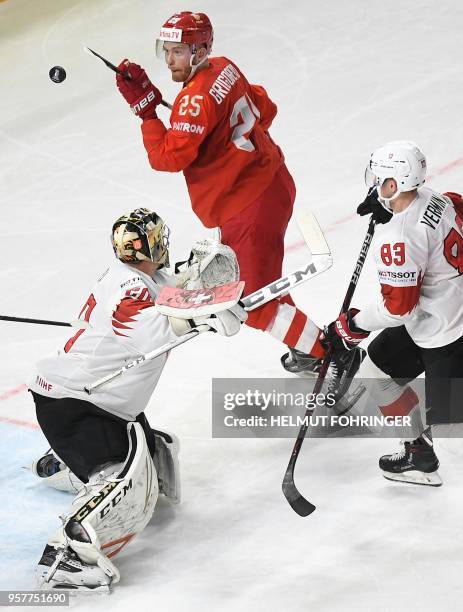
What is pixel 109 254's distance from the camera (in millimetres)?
5273

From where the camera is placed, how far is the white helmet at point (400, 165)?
9.72 ft

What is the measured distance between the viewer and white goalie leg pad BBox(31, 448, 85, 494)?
347 centimetres

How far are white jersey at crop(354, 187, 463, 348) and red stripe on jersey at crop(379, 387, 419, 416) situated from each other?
356 mm

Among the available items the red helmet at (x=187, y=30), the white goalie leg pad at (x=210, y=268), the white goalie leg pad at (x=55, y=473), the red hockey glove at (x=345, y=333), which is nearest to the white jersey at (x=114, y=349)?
the white goalie leg pad at (x=210, y=268)

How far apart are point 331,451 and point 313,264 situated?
39.5 inches

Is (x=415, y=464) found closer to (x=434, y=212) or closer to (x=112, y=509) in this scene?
(x=434, y=212)

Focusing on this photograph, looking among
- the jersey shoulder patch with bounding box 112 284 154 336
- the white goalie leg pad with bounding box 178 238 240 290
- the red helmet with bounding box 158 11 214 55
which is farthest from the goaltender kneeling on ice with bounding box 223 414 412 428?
the red helmet with bounding box 158 11 214 55

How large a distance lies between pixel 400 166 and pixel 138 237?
0.77 meters

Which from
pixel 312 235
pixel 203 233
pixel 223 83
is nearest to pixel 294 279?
pixel 312 235

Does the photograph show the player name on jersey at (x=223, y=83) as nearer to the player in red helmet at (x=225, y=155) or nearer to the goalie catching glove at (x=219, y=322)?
the player in red helmet at (x=225, y=155)

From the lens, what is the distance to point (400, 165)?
296 cm

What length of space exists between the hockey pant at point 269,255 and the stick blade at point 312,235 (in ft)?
2.17

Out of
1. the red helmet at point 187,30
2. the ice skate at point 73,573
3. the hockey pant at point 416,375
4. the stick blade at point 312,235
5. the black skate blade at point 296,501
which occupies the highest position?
the red helmet at point 187,30

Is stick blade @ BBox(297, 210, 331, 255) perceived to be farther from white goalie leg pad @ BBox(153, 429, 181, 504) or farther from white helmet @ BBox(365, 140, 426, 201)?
white goalie leg pad @ BBox(153, 429, 181, 504)
